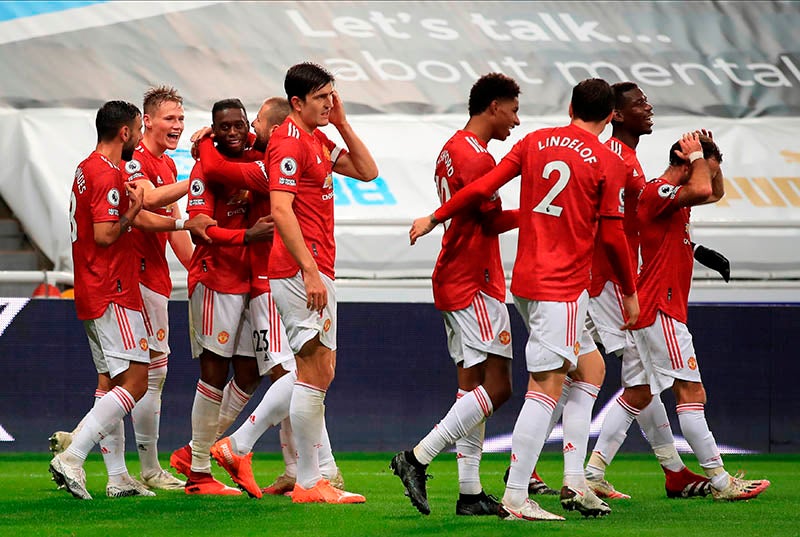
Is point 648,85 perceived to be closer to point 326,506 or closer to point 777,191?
point 777,191

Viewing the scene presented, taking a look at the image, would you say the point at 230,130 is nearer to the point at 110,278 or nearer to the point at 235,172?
the point at 235,172

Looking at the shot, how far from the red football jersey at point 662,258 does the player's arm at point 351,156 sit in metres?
1.55

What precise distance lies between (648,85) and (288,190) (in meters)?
9.19

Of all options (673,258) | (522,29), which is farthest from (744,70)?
(673,258)

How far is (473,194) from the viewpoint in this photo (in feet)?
18.7

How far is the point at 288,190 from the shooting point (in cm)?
600

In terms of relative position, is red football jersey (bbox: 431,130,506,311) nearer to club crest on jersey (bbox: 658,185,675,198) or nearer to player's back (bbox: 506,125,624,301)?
player's back (bbox: 506,125,624,301)

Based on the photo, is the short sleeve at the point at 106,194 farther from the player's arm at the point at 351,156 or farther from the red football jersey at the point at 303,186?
the player's arm at the point at 351,156

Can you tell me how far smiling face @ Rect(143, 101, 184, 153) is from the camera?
7449mm

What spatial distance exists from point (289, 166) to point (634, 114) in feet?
7.03

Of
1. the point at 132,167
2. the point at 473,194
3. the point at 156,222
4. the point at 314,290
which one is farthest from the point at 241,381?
the point at 473,194

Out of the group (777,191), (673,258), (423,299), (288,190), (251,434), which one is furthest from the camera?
(777,191)

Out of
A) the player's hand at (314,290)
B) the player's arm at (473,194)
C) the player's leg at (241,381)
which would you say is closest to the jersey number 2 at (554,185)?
the player's arm at (473,194)

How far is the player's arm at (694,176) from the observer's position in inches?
261
